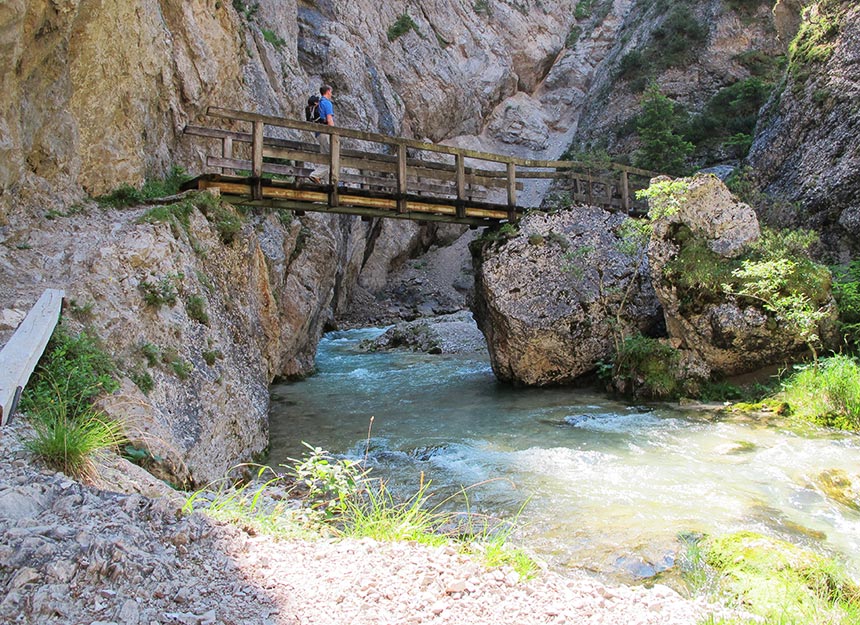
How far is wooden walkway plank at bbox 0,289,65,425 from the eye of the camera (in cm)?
393

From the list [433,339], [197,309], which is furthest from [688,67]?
[197,309]

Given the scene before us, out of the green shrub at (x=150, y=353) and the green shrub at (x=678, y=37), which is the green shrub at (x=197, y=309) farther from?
the green shrub at (x=678, y=37)

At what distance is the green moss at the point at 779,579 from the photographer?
3467 mm

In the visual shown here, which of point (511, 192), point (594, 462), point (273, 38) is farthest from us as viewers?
point (273, 38)

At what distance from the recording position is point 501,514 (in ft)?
19.1

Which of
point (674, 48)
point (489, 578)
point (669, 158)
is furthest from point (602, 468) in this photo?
point (674, 48)

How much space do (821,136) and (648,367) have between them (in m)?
11.2

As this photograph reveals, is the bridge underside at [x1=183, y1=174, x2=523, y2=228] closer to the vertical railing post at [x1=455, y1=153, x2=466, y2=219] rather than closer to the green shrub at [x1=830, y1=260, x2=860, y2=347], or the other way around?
the vertical railing post at [x1=455, y1=153, x2=466, y2=219]

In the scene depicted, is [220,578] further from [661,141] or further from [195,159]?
[661,141]

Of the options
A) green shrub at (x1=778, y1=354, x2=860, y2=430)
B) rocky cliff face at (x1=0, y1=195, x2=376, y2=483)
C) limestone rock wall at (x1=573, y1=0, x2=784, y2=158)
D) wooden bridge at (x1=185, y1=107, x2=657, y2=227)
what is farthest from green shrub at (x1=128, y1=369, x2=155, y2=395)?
limestone rock wall at (x1=573, y1=0, x2=784, y2=158)

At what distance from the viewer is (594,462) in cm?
751

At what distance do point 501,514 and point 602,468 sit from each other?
208 centimetres

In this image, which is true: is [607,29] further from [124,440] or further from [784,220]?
[124,440]

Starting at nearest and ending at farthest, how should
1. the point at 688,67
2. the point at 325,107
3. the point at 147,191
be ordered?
the point at 147,191 → the point at 325,107 → the point at 688,67
